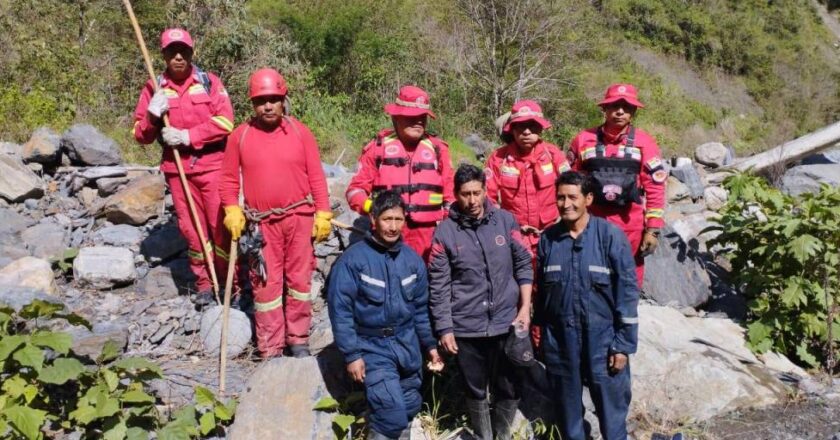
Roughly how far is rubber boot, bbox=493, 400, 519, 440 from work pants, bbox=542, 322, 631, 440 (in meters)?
0.27

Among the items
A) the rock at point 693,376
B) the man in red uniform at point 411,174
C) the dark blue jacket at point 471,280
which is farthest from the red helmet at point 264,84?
the rock at point 693,376

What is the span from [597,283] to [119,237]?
4.44 metres

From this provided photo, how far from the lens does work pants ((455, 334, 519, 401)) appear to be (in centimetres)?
333

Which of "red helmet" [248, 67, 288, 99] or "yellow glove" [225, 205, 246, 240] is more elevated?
"red helmet" [248, 67, 288, 99]

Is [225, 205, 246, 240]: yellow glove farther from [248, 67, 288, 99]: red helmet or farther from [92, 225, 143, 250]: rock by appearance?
[92, 225, 143, 250]: rock

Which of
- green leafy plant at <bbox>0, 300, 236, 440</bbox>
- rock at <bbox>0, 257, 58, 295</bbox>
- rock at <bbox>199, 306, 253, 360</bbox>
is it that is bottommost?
rock at <bbox>199, 306, 253, 360</bbox>

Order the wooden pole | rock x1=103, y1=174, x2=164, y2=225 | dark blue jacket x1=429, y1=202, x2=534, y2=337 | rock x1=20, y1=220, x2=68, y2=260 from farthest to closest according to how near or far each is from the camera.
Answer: rock x1=103, y1=174, x2=164, y2=225, rock x1=20, y1=220, x2=68, y2=260, the wooden pole, dark blue jacket x1=429, y1=202, x2=534, y2=337

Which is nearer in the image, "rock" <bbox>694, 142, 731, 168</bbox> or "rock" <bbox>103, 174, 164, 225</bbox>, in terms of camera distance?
"rock" <bbox>103, 174, 164, 225</bbox>

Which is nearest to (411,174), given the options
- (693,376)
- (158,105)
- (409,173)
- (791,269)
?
(409,173)

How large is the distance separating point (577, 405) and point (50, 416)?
2.79 meters

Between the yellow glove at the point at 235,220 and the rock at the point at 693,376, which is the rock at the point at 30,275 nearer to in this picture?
the yellow glove at the point at 235,220

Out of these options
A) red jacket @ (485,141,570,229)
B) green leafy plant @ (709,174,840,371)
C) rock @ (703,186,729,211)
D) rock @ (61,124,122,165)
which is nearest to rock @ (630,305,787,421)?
green leafy plant @ (709,174,840,371)

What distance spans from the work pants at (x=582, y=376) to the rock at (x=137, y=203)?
420 centimetres

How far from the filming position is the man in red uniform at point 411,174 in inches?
148
